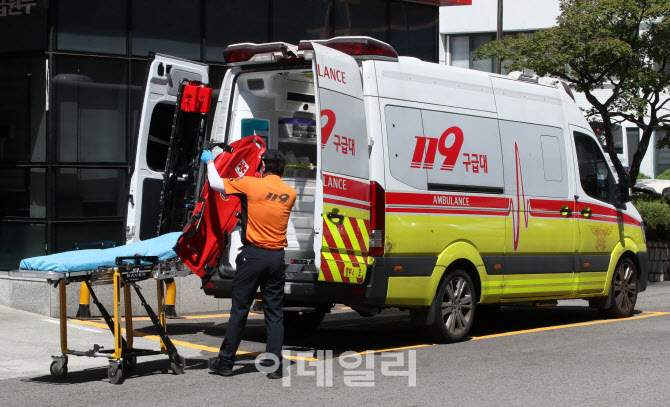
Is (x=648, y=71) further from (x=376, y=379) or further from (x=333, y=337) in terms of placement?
(x=376, y=379)

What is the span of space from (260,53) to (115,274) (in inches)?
118

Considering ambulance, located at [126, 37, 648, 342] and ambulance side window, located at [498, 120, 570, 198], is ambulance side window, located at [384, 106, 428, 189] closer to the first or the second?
ambulance, located at [126, 37, 648, 342]

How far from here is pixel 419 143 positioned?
902 centimetres

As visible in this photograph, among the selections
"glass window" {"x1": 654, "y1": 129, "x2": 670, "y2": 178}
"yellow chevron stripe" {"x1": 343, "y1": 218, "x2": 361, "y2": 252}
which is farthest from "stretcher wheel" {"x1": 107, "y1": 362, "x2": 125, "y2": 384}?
"glass window" {"x1": 654, "y1": 129, "x2": 670, "y2": 178}

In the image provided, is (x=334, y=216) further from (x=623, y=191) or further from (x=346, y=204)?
(x=623, y=191)

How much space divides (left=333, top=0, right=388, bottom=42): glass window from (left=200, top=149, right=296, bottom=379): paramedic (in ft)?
26.9

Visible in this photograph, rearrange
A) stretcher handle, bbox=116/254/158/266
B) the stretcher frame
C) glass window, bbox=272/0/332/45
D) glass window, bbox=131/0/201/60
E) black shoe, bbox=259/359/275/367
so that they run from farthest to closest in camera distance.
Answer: glass window, bbox=272/0/332/45 → glass window, bbox=131/0/201/60 → black shoe, bbox=259/359/275/367 → stretcher handle, bbox=116/254/158/266 → the stretcher frame

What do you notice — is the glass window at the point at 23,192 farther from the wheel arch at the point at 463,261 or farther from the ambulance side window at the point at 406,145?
the wheel arch at the point at 463,261

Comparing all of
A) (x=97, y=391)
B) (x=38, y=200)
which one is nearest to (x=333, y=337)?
(x=97, y=391)

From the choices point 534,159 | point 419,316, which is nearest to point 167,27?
point 534,159

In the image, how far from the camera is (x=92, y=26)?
1248 cm

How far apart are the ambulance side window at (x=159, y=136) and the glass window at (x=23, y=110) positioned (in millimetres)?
2194

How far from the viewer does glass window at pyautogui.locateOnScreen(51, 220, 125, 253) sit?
12.1m

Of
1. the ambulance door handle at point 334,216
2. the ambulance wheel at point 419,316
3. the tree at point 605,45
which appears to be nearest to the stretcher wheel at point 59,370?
the ambulance door handle at point 334,216
